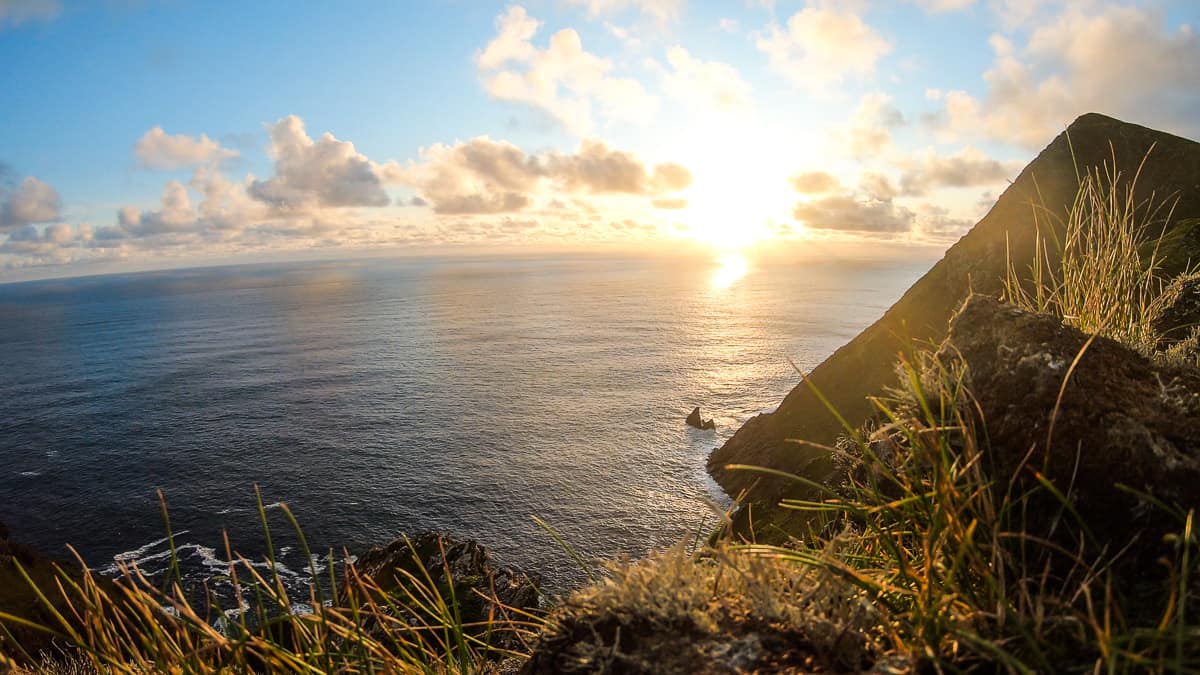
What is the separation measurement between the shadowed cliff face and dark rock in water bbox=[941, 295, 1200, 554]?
25.3m

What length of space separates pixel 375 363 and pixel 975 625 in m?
122

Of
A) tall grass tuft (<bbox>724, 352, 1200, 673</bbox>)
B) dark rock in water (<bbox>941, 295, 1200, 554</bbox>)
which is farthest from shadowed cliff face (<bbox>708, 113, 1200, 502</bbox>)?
tall grass tuft (<bbox>724, 352, 1200, 673</bbox>)

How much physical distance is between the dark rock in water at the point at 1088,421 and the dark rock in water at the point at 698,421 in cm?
7196

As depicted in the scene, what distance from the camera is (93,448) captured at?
69.5 meters

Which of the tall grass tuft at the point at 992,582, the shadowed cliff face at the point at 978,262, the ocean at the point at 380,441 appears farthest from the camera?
the ocean at the point at 380,441

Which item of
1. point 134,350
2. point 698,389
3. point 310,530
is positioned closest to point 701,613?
point 310,530

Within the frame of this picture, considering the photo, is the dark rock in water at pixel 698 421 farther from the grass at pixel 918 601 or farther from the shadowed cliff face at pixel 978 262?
the grass at pixel 918 601

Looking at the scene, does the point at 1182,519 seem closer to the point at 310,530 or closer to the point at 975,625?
the point at 975,625

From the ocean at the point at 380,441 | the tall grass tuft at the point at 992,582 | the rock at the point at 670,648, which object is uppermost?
the tall grass tuft at the point at 992,582

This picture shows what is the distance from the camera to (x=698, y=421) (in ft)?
246

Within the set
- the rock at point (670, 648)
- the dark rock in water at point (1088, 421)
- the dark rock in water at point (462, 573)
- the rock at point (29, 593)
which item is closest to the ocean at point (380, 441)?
the rock at point (29, 593)

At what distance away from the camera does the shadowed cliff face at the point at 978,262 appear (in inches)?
1246

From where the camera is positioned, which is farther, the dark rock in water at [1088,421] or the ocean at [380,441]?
the ocean at [380,441]

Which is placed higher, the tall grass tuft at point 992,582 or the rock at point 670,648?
the tall grass tuft at point 992,582
